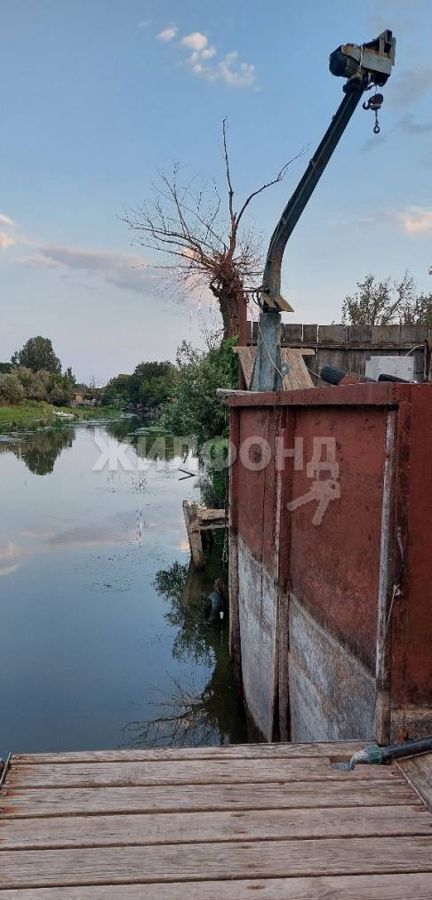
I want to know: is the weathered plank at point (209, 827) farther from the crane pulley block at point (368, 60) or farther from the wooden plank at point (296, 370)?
the wooden plank at point (296, 370)

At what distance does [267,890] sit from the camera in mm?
1838

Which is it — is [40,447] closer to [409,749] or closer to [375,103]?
[375,103]

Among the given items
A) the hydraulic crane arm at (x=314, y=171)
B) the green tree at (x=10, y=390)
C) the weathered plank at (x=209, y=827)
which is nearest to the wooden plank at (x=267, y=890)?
the weathered plank at (x=209, y=827)

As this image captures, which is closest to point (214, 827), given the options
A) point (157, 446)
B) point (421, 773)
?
point (421, 773)

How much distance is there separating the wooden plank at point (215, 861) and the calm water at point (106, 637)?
4432 millimetres

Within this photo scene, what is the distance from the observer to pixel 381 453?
2.73m

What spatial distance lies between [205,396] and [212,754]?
1125 centimetres

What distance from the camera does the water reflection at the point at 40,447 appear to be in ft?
87.8

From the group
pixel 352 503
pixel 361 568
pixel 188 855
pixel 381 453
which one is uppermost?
pixel 381 453

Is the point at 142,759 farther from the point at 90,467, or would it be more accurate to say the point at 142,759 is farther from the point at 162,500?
the point at 90,467

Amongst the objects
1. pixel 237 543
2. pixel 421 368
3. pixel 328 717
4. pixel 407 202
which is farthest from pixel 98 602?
pixel 407 202

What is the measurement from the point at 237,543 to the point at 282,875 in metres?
4.62

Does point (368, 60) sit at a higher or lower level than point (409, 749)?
higher

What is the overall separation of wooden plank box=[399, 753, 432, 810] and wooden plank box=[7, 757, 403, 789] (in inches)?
1.7
